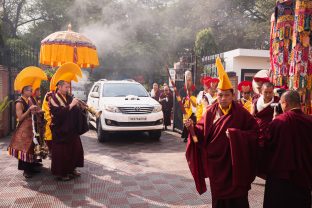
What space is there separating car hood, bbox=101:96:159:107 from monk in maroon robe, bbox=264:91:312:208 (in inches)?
228

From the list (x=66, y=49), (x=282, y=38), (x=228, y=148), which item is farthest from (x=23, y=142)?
(x=282, y=38)

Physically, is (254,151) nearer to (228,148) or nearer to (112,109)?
(228,148)

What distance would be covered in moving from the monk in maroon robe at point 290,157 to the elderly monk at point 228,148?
0.22 m

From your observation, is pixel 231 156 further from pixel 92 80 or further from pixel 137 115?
pixel 92 80

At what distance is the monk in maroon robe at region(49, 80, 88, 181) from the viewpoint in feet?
18.4

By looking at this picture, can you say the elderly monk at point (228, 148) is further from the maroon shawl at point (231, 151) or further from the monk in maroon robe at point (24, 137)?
the monk in maroon robe at point (24, 137)

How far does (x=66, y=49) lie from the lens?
290 inches

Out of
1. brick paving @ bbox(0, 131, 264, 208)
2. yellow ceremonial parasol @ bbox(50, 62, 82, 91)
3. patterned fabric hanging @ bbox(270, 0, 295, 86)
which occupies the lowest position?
brick paving @ bbox(0, 131, 264, 208)

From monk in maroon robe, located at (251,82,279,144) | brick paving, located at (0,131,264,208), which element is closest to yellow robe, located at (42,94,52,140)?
brick paving, located at (0,131,264,208)

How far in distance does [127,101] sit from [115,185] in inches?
153

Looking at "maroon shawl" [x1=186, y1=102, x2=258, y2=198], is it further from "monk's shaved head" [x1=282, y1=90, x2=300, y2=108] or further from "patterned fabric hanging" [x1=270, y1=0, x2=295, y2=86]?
"patterned fabric hanging" [x1=270, y1=0, x2=295, y2=86]

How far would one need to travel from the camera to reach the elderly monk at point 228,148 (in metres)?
3.36

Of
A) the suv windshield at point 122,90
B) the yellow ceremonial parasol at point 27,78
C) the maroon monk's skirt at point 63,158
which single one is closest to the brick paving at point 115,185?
the maroon monk's skirt at point 63,158

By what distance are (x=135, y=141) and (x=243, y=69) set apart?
903cm
